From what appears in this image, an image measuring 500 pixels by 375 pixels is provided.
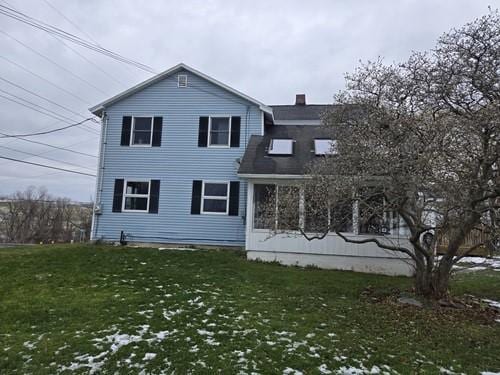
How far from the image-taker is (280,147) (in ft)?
41.1

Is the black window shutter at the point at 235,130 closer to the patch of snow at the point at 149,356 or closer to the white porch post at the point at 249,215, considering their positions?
the white porch post at the point at 249,215

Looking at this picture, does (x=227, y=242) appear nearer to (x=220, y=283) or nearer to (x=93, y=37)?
(x=220, y=283)

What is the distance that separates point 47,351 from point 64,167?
2512 centimetres

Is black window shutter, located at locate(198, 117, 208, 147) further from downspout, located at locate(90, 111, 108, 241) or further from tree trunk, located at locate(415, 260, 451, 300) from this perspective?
tree trunk, located at locate(415, 260, 451, 300)

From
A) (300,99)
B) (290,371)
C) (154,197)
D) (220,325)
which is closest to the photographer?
(290,371)

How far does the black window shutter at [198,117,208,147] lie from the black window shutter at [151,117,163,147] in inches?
62.2

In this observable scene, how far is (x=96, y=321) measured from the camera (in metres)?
5.57

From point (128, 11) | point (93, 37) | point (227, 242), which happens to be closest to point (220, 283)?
point (227, 242)

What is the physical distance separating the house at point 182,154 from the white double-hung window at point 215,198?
4 cm

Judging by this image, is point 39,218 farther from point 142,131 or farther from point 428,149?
point 428,149

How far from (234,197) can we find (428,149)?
7.64 metres

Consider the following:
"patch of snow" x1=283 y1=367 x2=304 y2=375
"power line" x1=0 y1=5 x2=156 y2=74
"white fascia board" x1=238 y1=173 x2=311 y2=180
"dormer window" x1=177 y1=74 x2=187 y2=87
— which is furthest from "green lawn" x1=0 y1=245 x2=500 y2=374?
"power line" x1=0 y1=5 x2=156 y2=74

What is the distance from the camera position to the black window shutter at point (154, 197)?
529 inches

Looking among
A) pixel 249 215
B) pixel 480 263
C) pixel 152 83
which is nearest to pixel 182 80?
pixel 152 83
